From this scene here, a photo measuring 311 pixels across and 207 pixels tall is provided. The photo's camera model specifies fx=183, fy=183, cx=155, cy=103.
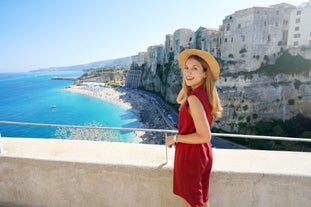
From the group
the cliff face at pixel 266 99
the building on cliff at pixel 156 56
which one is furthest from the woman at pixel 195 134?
the building on cliff at pixel 156 56

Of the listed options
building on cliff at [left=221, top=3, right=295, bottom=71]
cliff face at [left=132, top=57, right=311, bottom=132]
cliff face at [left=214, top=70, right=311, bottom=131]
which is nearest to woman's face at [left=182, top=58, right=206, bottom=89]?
cliff face at [left=132, top=57, right=311, bottom=132]

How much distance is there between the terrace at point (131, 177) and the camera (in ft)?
5.82

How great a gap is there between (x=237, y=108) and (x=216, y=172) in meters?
29.4

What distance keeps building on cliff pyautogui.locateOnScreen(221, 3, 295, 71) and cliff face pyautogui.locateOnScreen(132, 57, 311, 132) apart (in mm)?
3050

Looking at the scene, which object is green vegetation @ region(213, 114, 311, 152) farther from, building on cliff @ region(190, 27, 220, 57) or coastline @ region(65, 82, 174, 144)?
building on cliff @ region(190, 27, 220, 57)

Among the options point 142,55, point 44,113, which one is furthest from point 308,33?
point 44,113

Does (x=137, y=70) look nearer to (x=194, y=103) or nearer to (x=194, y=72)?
(x=194, y=72)

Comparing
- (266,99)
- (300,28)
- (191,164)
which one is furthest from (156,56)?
(191,164)

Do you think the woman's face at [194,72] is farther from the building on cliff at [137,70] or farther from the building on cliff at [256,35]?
the building on cliff at [137,70]

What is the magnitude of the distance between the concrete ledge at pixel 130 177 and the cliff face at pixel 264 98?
1127 inches

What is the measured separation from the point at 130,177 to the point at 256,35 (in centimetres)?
3442

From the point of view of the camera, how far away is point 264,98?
93.3 feet

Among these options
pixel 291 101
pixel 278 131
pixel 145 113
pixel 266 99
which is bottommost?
pixel 145 113

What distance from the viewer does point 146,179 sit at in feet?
6.29
